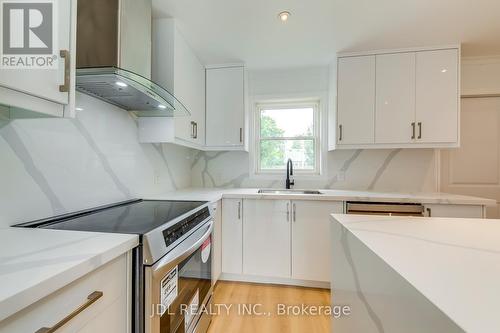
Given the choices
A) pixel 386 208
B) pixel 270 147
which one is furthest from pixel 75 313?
pixel 270 147

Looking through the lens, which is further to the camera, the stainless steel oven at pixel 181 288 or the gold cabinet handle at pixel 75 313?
the stainless steel oven at pixel 181 288

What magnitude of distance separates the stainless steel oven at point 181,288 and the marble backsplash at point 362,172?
4.11 ft

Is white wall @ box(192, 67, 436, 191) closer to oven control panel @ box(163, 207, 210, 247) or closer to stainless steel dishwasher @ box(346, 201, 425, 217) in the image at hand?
stainless steel dishwasher @ box(346, 201, 425, 217)

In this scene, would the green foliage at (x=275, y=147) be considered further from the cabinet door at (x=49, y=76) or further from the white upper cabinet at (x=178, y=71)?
the cabinet door at (x=49, y=76)

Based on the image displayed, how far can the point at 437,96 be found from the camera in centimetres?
212

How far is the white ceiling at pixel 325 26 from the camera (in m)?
1.61

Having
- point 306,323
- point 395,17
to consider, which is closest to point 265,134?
point 395,17

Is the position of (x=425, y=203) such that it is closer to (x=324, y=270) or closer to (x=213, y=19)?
(x=324, y=270)

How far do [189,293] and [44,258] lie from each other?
33.0 inches

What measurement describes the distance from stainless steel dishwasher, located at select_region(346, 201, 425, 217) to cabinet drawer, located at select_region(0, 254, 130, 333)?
181 centimetres

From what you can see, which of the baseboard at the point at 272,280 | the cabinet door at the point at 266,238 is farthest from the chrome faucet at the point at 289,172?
the baseboard at the point at 272,280

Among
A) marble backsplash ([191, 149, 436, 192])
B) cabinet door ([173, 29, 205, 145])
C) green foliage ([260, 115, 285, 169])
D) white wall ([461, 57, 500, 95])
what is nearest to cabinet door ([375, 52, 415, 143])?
marble backsplash ([191, 149, 436, 192])

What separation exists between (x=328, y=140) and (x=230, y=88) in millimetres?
1289

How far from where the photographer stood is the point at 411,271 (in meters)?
0.53
